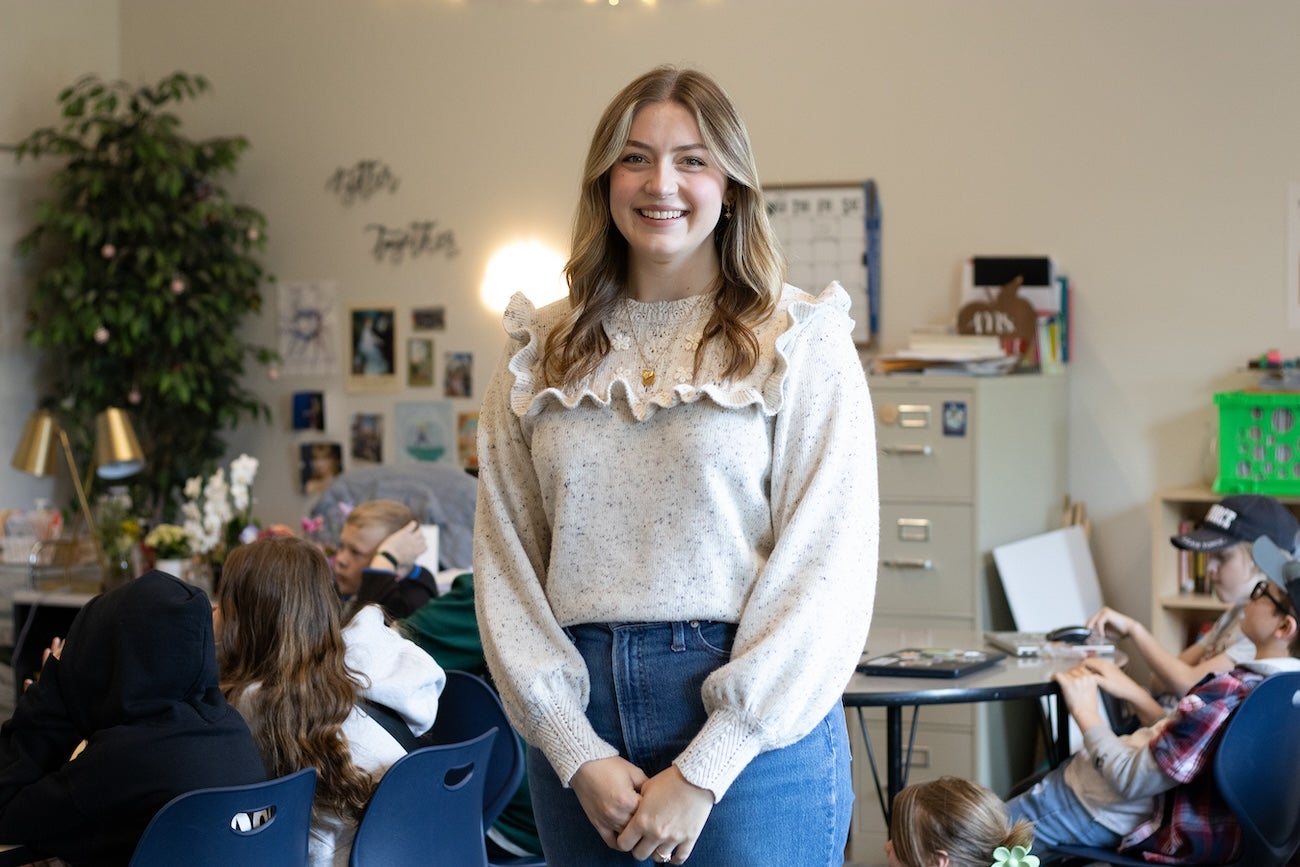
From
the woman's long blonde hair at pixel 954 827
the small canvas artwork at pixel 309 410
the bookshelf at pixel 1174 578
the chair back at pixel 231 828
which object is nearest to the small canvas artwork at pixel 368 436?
the small canvas artwork at pixel 309 410

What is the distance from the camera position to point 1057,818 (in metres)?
3.05

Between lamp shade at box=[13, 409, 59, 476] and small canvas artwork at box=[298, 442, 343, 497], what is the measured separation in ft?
3.89

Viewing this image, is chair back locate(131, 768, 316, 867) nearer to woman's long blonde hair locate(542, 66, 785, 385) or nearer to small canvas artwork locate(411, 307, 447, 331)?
woman's long blonde hair locate(542, 66, 785, 385)

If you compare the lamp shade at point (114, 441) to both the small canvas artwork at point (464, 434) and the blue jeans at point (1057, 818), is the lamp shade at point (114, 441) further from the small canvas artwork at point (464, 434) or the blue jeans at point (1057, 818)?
the blue jeans at point (1057, 818)

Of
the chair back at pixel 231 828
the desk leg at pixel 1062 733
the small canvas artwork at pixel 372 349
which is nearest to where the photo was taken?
the chair back at pixel 231 828

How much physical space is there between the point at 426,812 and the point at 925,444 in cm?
223

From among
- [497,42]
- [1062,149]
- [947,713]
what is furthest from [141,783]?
[497,42]

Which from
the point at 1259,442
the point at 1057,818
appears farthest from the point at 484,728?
the point at 1259,442

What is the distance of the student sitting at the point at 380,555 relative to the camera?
3633 mm

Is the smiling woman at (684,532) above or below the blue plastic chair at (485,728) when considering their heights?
above

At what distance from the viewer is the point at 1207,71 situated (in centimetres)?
464

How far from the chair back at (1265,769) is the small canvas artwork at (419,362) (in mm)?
3642

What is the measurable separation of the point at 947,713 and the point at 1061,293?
1484 mm

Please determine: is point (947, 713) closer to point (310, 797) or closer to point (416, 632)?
point (416, 632)
